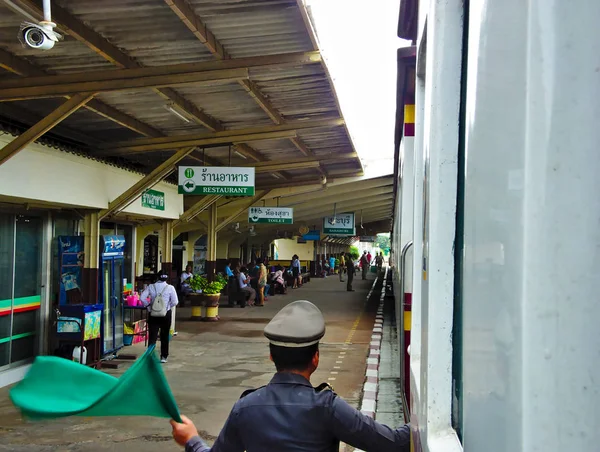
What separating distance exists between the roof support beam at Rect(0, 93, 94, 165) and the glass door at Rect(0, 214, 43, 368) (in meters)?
1.72

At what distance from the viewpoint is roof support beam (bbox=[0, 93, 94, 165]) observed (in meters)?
7.64

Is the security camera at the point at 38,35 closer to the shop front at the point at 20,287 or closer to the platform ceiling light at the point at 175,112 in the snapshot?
the platform ceiling light at the point at 175,112

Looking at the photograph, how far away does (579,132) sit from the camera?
0.80m

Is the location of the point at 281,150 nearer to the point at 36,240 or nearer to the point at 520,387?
the point at 36,240

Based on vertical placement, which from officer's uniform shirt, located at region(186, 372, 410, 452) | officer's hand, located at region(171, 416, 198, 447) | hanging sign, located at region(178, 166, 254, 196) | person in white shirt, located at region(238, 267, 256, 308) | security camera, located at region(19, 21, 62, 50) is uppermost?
security camera, located at region(19, 21, 62, 50)

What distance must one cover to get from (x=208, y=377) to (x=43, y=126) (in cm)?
452

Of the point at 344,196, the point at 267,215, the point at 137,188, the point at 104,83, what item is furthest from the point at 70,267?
the point at 344,196

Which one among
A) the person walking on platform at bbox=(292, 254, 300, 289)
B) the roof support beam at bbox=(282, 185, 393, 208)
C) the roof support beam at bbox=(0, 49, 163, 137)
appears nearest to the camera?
the roof support beam at bbox=(0, 49, 163, 137)

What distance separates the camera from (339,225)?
2800 cm

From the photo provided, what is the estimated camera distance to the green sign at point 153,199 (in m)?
12.8

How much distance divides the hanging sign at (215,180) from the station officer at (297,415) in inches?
405

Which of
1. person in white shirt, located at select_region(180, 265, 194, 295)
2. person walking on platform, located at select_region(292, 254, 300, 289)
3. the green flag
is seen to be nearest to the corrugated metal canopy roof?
the green flag

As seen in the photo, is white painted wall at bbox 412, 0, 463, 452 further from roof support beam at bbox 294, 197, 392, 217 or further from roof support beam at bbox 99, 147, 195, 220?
roof support beam at bbox 294, 197, 392, 217

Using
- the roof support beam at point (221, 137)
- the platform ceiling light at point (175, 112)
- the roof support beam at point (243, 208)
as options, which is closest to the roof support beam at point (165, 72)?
the platform ceiling light at point (175, 112)
